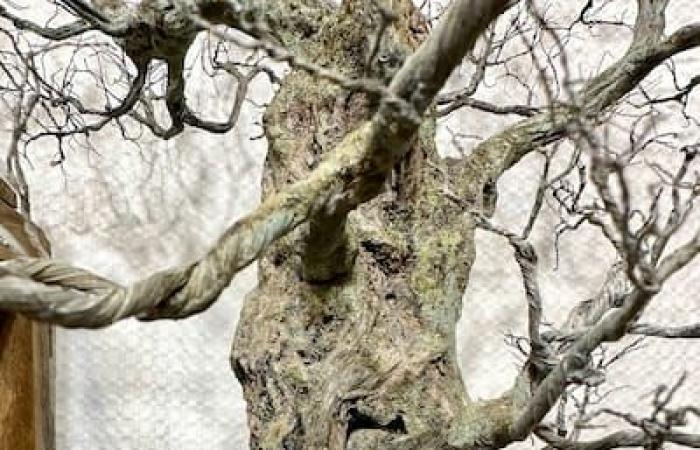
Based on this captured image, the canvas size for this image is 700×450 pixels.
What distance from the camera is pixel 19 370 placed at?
1320mm

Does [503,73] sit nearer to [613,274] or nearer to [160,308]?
[613,274]

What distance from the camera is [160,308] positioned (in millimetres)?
603

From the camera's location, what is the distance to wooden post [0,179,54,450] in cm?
121

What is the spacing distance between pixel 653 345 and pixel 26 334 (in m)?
0.86

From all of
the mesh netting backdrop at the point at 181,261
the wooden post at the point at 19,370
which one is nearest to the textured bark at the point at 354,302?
the wooden post at the point at 19,370

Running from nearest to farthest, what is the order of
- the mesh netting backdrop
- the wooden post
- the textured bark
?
1. the textured bark
2. the wooden post
3. the mesh netting backdrop

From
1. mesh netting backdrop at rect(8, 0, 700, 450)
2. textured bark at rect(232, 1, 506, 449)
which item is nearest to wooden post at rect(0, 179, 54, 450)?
mesh netting backdrop at rect(8, 0, 700, 450)

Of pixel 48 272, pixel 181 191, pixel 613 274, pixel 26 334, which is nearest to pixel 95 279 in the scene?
pixel 48 272

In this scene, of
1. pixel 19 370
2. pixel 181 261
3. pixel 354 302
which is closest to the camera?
pixel 354 302

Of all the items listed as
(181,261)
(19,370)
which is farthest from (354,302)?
(181,261)

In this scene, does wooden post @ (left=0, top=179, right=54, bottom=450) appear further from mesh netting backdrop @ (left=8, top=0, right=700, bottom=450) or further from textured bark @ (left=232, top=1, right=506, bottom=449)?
textured bark @ (left=232, top=1, right=506, bottom=449)

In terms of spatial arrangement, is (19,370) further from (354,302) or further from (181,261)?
(354,302)

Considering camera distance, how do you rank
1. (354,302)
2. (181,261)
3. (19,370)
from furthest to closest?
(181,261)
(19,370)
(354,302)

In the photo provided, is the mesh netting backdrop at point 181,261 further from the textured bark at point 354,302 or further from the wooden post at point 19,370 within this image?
the textured bark at point 354,302
